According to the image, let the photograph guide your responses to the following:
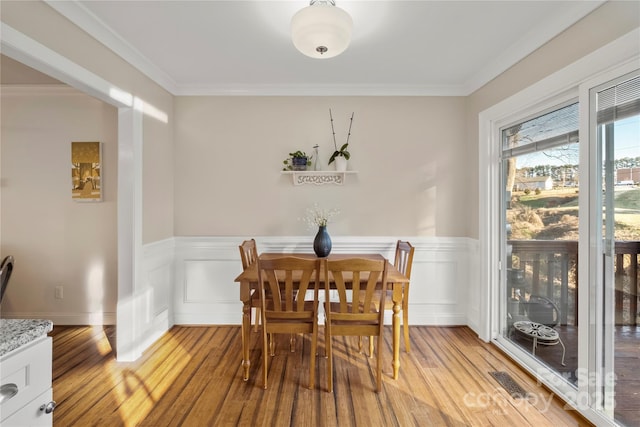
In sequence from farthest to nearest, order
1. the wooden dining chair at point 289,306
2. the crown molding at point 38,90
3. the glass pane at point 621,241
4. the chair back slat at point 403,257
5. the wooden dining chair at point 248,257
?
1. the crown molding at point 38,90
2. the chair back slat at point 403,257
3. the wooden dining chair at point 248,257
4. the wooden dining chair at point 289,306
5. the glass pane at point 621,241

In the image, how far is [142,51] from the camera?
2.71m

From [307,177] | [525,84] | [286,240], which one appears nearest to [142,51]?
[307,177]

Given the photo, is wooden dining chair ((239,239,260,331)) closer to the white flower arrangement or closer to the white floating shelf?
the white flower arrangement

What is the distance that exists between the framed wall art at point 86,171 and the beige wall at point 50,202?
0.19ft

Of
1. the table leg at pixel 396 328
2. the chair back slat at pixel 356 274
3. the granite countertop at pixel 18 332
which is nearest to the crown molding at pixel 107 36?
the granite countertop at pixel 18 332

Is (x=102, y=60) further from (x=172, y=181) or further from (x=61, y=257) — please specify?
(x=61, y=257)

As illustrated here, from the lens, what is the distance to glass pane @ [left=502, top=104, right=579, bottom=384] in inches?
86.7

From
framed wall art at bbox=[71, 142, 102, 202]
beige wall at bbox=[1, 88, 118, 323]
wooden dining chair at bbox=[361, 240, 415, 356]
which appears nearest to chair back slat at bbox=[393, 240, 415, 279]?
wooden dining chair at bbox=[361, 240, 415, 356]

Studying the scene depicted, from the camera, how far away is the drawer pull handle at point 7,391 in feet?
2.72

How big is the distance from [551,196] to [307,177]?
2.22m

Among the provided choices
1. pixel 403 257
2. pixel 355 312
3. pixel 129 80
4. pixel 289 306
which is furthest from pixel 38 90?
pixel 403 257

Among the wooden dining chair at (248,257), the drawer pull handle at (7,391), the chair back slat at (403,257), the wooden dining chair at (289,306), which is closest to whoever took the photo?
the drawer pull handle at (7,391)

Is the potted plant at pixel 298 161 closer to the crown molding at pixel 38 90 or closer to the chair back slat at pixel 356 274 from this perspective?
the chair back slat at pixel 356 274

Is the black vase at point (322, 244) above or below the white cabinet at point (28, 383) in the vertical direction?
above
